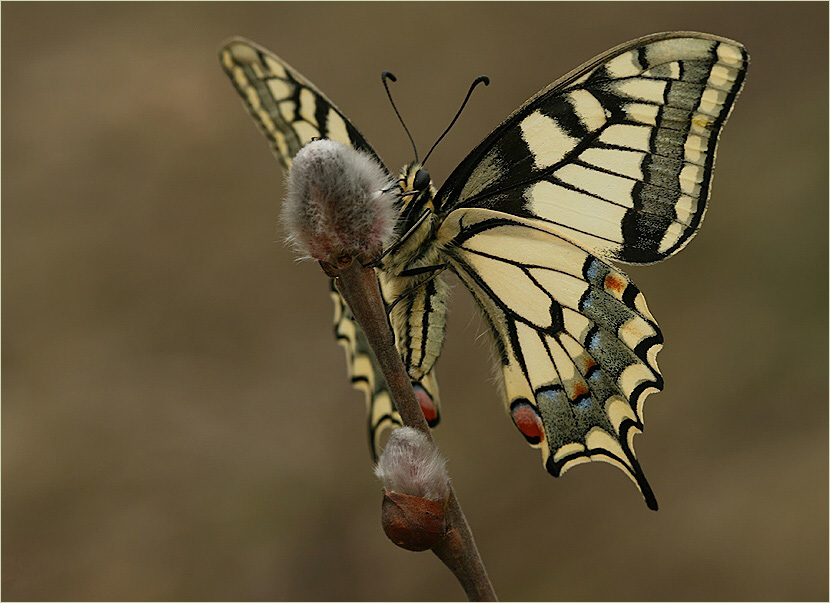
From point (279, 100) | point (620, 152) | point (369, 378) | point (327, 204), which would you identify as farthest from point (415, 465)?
point (279, 100)

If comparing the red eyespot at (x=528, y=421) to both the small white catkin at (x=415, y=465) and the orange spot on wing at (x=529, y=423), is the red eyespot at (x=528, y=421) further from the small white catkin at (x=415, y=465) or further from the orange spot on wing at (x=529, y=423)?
the small white catkin at (x=415, y=465)

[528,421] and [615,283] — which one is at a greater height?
[615,283]

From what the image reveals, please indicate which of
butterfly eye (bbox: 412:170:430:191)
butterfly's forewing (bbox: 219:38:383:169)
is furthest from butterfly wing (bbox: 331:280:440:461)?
butterfly eye (bbox: 412:170:430:191)

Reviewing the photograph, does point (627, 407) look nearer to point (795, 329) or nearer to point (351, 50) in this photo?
point (795, 329)

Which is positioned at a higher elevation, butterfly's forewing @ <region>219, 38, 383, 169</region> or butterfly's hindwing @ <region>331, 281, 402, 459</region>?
butterfly's forewing @ <region>219, 38, 383, 169</region>

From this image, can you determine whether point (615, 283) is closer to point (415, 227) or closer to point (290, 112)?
point (415, 227)

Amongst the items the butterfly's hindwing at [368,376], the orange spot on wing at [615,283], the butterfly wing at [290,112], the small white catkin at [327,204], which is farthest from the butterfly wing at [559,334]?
the small white catkin at [327,204]

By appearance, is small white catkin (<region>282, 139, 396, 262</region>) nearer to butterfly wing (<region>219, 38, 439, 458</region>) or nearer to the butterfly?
the butterfly
